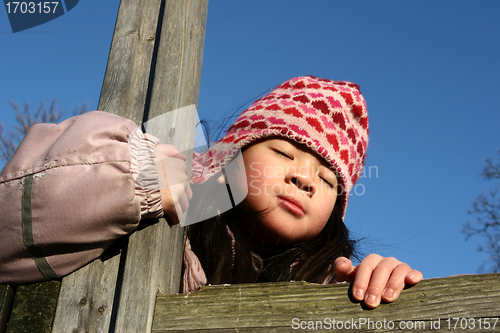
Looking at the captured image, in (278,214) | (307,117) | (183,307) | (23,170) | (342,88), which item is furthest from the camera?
(342,88)

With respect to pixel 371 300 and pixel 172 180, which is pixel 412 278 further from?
pixel 172 180

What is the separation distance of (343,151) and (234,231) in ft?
2.83

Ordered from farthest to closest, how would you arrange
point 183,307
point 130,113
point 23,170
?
point 130,113
point 23,170
point 183,307

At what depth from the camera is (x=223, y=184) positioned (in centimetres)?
229

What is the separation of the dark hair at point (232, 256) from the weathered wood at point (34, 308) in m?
0.85

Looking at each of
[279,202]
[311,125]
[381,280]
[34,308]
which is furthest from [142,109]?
[311,125]

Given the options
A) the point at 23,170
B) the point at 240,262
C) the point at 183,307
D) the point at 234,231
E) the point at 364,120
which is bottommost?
the point at 240,262

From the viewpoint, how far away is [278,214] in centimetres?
204

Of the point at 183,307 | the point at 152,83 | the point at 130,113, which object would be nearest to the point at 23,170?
the point at 130,113

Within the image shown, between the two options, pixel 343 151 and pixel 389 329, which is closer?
pixel 389 329

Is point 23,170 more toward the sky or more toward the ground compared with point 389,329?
more toward the sky

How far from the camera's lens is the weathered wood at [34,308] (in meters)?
1.18

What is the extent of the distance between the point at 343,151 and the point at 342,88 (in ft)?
1.71

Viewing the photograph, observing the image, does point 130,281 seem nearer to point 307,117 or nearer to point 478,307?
point 478,307
